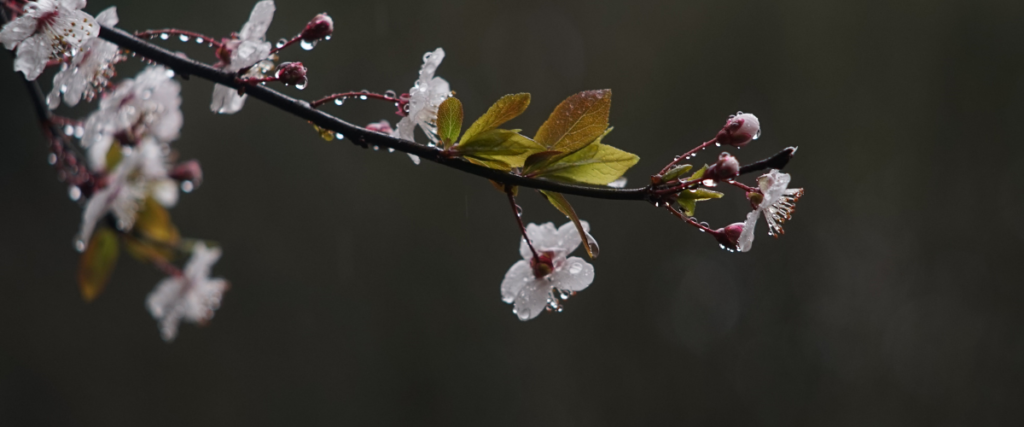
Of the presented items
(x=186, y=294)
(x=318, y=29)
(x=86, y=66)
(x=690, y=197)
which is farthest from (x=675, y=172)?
(x=186, y=294)

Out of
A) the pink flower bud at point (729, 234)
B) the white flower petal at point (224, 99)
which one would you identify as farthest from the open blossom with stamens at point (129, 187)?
the pink flower bud at point (729, 234)

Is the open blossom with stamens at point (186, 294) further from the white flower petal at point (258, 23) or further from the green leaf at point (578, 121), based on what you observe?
the green leaf at point (578, 121)

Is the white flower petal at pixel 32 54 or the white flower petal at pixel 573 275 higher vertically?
the white flower petal at pixel 32 54

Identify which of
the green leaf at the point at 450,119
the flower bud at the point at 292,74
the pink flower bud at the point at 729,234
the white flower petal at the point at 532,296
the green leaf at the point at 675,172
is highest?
the flower bud at the point at 292,74

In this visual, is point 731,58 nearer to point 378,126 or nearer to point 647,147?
point 647,147

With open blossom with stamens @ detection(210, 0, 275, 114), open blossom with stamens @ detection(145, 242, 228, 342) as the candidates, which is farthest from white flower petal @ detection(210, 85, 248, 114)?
open blossom with stamens @ detection(145, 242, 228, 342)

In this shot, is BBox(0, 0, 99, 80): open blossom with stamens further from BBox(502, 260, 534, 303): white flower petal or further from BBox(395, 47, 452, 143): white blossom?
BBox(502, 260, 534, 303): white flower petal
